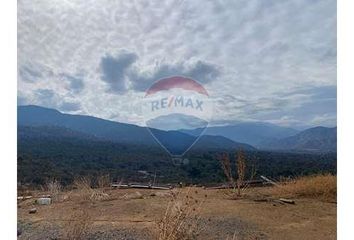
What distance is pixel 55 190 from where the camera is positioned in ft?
16.6

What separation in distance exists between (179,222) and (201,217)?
611mm

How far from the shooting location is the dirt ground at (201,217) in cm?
402

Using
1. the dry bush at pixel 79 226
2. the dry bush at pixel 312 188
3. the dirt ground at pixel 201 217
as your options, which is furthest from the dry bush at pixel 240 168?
the dry bush at pixel 79 226

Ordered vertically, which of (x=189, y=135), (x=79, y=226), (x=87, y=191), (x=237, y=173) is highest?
(x=189, y=135)

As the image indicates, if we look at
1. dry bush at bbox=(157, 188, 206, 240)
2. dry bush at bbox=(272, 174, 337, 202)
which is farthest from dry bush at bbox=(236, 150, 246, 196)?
dry bush at bbox=(157, 188, 206, 240)

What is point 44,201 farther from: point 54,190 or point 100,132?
point 100,132

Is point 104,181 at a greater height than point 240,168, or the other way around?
point 240,168

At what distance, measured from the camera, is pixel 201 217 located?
425cm

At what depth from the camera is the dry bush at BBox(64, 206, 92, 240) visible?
13.0 ft

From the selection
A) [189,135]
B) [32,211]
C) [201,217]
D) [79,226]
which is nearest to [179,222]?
[201,217]
